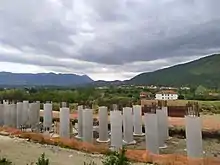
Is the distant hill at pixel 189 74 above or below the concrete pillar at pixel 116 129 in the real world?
above

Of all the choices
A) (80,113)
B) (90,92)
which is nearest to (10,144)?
(80,113)

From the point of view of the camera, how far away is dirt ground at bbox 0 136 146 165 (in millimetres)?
11632

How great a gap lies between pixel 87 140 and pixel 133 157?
7.21 meters

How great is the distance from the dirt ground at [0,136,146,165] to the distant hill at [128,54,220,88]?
114879mm

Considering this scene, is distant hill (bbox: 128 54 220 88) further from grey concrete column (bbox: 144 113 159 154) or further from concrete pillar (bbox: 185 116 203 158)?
concrete pillar (bbox: 185 116 203 158)

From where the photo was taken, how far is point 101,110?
19.6m

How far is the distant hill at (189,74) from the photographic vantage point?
135125 millimetres

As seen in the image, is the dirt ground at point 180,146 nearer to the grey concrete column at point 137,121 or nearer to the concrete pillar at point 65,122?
the grey concrete column at point 137,121

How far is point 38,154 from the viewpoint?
12.9m

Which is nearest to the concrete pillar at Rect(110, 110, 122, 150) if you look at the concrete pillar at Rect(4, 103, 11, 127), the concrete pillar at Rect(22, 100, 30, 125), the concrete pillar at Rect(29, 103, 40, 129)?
the concrete pillar at Rect(29, 103, 40, 129)

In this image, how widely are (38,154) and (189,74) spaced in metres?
140

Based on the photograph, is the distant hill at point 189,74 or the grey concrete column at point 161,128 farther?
the distant hill at point 189,74

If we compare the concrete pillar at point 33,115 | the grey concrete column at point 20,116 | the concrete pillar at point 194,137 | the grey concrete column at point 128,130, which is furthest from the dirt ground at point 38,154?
the grey concrete column at point 20,116

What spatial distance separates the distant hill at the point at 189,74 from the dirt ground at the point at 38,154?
11488 centimetres
